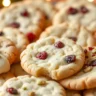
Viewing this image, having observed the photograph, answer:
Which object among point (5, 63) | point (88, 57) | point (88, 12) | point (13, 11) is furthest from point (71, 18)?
point (5, 63)

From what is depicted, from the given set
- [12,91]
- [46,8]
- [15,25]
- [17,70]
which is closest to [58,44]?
[17,70]

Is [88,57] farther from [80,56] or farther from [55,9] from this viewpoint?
[55,9]

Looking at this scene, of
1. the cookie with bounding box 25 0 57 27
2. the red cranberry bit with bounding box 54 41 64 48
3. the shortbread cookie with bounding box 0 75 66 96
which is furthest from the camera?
the cookie with bounding box 25 0 57 27

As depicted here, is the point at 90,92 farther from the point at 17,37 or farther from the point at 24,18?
the point at 24,18

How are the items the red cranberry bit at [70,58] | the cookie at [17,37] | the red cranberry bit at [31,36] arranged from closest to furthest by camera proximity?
the red cranberry bit at [70,58], the cookie at [17,37], the red cranberry bit at [31,36]

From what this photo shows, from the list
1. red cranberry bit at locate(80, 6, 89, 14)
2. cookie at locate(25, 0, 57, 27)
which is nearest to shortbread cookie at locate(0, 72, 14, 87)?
cookie at locate(25, 0, 57, 27)

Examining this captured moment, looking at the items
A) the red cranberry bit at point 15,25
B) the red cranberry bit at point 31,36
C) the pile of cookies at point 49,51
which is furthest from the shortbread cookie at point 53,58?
the red cranberry bit at point 15,25

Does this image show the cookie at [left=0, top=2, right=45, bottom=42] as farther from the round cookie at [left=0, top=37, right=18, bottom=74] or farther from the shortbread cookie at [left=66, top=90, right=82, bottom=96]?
the shortbread cookie at [left=66, top=90, right=82, bottom=96]

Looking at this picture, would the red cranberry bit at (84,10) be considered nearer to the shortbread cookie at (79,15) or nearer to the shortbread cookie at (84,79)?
the shortbread cookie at (79,15)
